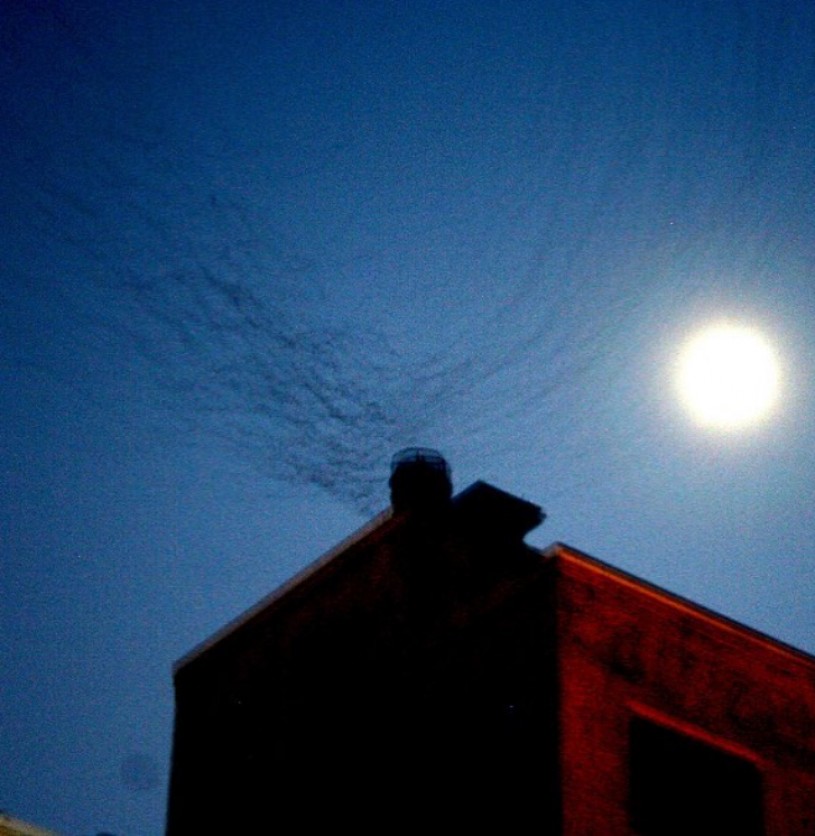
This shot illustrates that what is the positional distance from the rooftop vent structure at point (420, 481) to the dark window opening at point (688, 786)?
7876 mm

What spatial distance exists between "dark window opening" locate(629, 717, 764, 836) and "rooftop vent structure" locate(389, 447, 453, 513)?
310 inches

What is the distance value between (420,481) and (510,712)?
27.2ft

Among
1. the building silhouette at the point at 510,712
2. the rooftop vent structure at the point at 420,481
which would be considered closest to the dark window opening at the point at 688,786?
the building silhouette at the point at 510,712

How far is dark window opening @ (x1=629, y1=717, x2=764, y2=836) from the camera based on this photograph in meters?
15.9

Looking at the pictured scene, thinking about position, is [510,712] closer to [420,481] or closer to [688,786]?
[688,786]

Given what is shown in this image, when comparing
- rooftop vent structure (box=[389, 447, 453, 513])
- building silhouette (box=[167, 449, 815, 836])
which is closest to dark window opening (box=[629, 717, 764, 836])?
Answer: building silhouette (box=[167, 449, 815, 836])

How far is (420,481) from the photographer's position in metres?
24.0

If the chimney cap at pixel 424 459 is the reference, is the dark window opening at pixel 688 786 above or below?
below

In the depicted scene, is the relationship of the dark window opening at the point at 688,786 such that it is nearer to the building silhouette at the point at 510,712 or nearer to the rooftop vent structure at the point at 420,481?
the building silhouette at the point at 510,712

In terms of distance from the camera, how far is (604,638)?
16.3 metres

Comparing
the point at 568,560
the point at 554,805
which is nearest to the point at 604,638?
the point at 568,560

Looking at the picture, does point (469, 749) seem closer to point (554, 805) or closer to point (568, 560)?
point (554, 805)

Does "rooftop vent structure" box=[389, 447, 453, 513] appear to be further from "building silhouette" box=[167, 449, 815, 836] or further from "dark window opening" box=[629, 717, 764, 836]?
"dark window opening" box=[629, 717, 764, 836]

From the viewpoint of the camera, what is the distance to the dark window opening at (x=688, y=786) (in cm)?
1594
